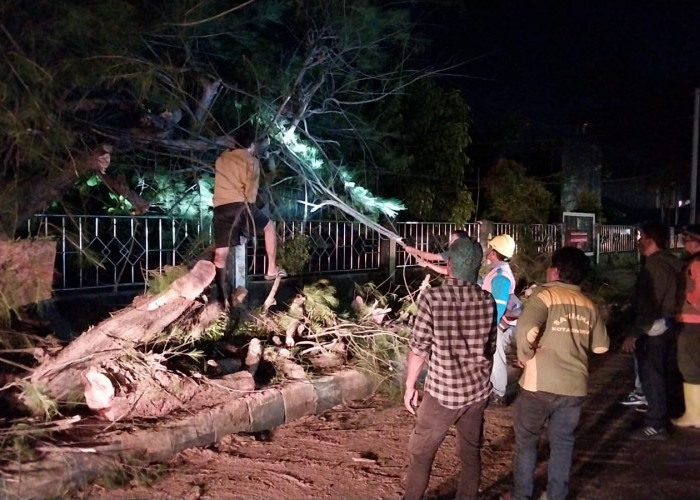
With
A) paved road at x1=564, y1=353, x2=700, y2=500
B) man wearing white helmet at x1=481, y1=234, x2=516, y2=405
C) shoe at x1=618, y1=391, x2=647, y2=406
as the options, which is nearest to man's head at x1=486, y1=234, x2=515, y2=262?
man wearing white helmet at x1=481, y1=234, x2=516, y2=405

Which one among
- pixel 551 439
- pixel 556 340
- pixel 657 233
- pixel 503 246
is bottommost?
pixel 551 439

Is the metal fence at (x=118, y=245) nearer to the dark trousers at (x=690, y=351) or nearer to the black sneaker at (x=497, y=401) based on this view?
the black sneaker at (x=497, y=401)

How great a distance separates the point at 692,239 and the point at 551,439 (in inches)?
120

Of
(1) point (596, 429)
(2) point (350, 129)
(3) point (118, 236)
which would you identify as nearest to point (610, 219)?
(2) point (350, 129)

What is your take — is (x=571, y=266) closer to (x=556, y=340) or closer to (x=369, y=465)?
(x=556, y=340)

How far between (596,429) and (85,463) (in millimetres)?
4414

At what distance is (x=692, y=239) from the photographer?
6.03 m

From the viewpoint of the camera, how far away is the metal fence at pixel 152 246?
20.8 feet

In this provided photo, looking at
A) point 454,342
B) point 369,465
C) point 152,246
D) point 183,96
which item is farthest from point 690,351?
point 152,246

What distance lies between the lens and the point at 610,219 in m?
22.5

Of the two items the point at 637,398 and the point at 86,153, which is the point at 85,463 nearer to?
the point at 86,153

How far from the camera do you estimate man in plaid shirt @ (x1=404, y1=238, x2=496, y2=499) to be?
147 inches

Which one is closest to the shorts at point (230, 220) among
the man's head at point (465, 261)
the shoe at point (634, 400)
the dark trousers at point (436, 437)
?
the man's head at point (465, 261)

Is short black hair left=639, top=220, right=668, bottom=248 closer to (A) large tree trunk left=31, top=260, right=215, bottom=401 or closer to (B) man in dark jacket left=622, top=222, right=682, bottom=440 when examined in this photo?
(B) man in dark jacket left=622, top=222, right=682, bottom=440
